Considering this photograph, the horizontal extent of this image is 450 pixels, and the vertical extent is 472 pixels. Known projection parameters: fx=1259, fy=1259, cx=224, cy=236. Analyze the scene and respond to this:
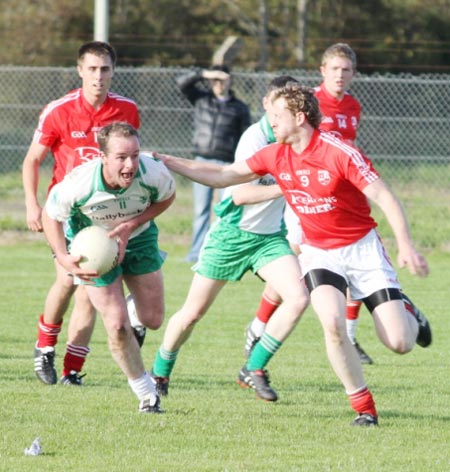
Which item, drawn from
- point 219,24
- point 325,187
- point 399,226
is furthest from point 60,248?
point 219,24

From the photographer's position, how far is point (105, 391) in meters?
7.96

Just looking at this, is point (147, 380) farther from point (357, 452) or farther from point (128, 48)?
point (128, 48)

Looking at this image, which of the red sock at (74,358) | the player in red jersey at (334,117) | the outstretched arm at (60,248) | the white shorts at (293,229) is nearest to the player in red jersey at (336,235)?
the outstretched arm at (60,248)

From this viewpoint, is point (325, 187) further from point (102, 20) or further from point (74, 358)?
point (102, 20)

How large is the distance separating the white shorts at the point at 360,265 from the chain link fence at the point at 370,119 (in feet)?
31.2

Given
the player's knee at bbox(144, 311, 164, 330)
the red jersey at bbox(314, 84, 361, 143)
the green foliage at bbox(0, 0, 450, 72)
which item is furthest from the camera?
the green foliage at bbox(0, 0, 450, 72)

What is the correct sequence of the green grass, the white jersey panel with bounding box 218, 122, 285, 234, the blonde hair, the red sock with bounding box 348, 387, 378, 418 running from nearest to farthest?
1. the green grass
2. the red sock with bounding box 348, 387, 378, 418
3. the white jersey panel with bounding box 218, 122, 285, 234
4. the blonde hair

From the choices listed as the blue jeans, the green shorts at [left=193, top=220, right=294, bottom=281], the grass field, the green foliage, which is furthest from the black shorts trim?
the green foliage

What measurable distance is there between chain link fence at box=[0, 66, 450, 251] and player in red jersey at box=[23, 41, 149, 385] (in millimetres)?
8000

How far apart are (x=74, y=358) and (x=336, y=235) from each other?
222cm

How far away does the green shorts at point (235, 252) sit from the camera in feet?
26.2

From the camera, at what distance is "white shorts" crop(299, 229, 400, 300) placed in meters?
6.84

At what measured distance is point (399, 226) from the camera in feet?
21.1

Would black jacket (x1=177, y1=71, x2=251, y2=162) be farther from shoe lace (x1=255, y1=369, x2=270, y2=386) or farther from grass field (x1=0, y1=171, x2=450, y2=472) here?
shoe lace (x1=255, y1=369, x2=270, y2=386)
